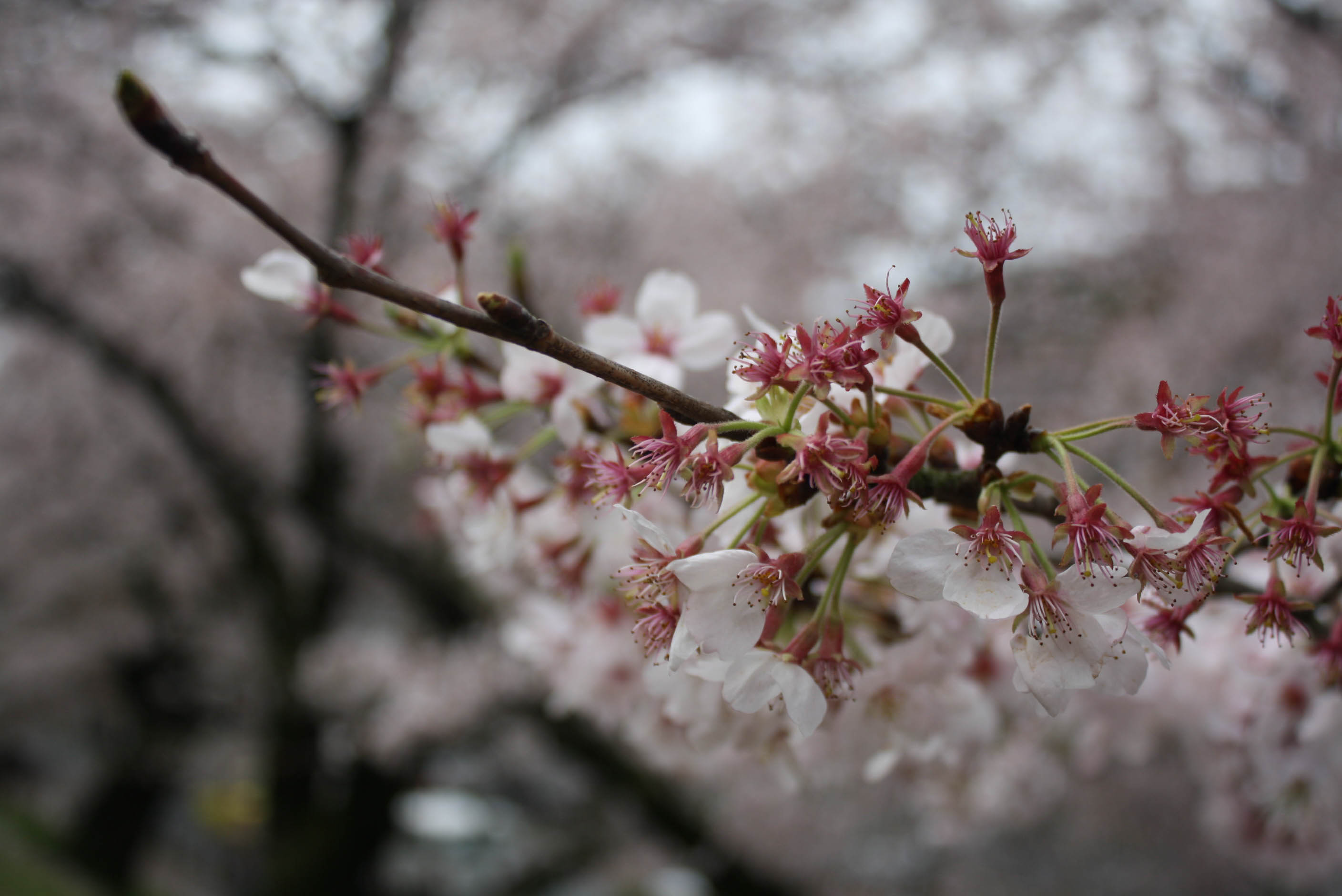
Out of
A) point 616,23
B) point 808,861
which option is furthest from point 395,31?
point 808,861

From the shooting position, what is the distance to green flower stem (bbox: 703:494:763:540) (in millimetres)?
698

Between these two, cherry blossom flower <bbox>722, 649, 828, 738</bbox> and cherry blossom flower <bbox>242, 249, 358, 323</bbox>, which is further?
A: cherry blossom flower <bbox>242, 249, 358, 323</bbox>

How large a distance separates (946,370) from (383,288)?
1.47 feet

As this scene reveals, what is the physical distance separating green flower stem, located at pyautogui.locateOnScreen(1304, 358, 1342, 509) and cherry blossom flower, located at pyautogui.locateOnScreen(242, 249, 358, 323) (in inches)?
37.9

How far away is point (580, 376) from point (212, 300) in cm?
538

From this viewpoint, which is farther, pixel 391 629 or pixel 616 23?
pixel 391 629

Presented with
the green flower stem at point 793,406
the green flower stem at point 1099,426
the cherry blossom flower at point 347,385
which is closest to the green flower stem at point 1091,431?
the green flower stem at point 1099,426

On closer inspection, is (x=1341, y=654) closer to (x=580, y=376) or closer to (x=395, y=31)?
(x=580, y=376)

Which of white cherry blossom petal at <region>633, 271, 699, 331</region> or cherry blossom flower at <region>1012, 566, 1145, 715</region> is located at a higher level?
white cherry blossom petal at <region>633, 271, 699, 331</region>

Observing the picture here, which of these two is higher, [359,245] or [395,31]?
[395,31]

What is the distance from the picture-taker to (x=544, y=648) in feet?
5.07

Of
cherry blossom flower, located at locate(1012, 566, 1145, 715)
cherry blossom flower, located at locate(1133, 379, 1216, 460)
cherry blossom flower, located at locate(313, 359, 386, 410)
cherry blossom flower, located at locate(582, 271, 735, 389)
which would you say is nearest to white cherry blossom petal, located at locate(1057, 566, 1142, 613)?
cherry blossom flower, located at locate(1012, 566, 1145, 715)

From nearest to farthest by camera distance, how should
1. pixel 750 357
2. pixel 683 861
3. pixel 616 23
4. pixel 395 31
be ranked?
pixel 750 357
pixel 683 861
pixel 395 31
pixel 616 23

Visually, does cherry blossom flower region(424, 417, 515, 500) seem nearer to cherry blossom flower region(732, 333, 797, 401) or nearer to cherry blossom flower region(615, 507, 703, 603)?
cherry blossom flower region(615, 507, 703, 603)
